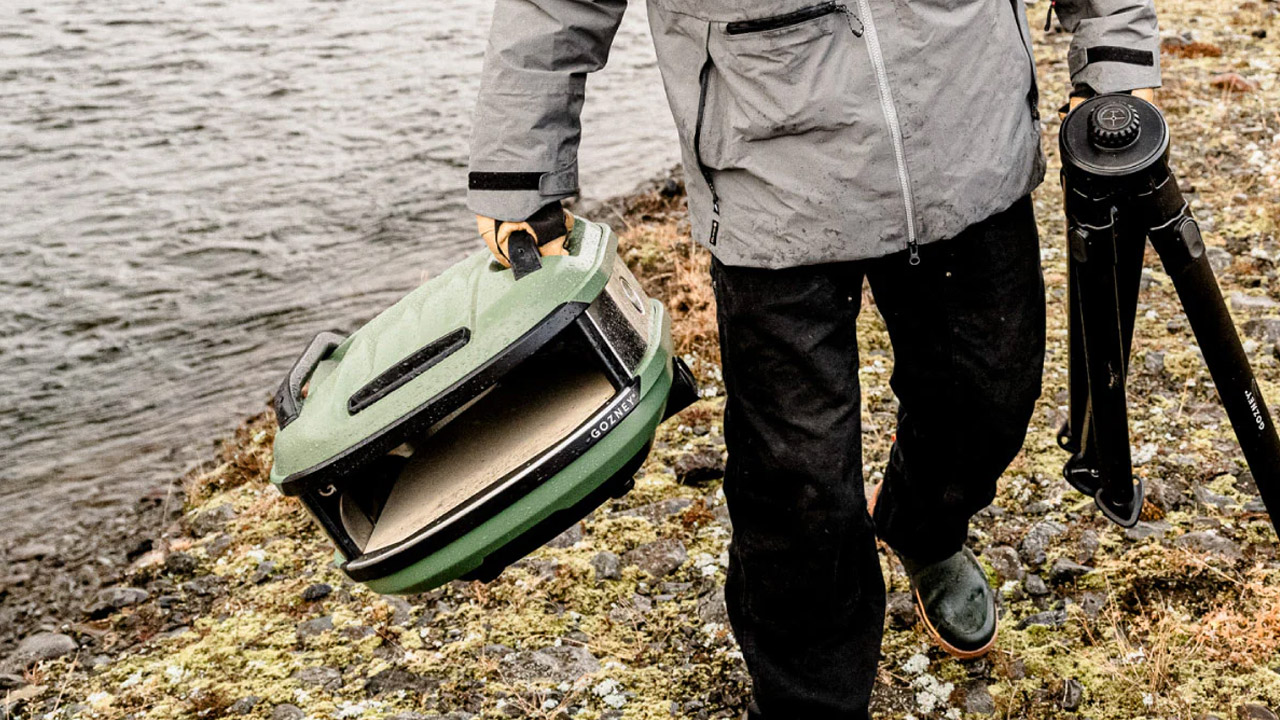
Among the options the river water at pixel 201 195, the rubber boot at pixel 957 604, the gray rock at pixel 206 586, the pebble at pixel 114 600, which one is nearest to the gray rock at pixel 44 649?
the pebble at pixel 114 600

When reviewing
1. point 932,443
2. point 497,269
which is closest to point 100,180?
point 497,269

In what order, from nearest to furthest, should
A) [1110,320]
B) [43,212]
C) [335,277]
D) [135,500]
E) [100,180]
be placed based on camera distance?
[1110,320]
[135,500]
[335,277]
[43,212]
[100,180]

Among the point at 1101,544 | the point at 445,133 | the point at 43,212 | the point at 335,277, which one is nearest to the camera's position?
the point at 1101,544

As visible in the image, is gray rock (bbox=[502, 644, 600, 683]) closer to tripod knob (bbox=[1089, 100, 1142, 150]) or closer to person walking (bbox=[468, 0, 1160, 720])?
person walking (bbox=[468, 0, 1160, 720])

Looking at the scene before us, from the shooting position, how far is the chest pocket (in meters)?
2.46

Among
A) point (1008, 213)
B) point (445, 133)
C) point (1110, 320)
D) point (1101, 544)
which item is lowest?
point (445, 133)

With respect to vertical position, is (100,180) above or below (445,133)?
above

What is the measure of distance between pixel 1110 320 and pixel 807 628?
114cm

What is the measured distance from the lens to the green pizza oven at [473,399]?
9.39ft

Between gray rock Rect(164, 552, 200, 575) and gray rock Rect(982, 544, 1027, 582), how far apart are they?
3262 mm

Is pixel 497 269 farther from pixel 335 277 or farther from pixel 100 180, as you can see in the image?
pixel 100 180

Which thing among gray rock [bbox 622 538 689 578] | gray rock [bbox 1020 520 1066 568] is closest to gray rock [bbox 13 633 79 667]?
gray rock [bbox 622 538 689 578]

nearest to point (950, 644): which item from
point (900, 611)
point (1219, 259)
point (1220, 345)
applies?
point (900, 611)

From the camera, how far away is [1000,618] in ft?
11.8
